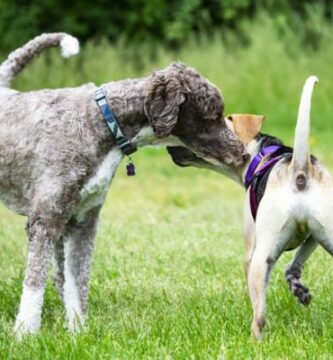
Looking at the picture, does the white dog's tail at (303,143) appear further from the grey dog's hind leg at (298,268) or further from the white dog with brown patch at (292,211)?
the grey dog's hind leg at (298,268)

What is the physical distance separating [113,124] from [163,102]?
299 millimetres

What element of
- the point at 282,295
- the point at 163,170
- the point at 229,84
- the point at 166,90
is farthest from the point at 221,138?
the point at 229,84

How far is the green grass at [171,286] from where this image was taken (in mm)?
4816

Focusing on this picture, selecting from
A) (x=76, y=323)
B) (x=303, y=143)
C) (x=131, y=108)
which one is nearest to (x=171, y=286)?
(x=76, y=323)

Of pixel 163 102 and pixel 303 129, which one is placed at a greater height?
pixel 303 129

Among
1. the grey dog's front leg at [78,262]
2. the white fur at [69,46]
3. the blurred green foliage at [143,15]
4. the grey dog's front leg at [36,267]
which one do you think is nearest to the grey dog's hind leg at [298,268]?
the grey dog's front leg at [78,262]

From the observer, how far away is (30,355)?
15.7 feet

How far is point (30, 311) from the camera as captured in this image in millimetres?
5254

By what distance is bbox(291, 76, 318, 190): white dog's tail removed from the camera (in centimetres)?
496

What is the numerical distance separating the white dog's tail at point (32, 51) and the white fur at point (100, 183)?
1.02 meters

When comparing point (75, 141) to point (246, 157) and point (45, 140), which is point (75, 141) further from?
point (246, 157)

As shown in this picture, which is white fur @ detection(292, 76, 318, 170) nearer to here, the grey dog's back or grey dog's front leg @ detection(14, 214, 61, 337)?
the grey dog's back

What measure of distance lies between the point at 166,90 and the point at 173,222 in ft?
13.6

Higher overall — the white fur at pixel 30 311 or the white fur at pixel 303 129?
the white fur at pixel 303 129
